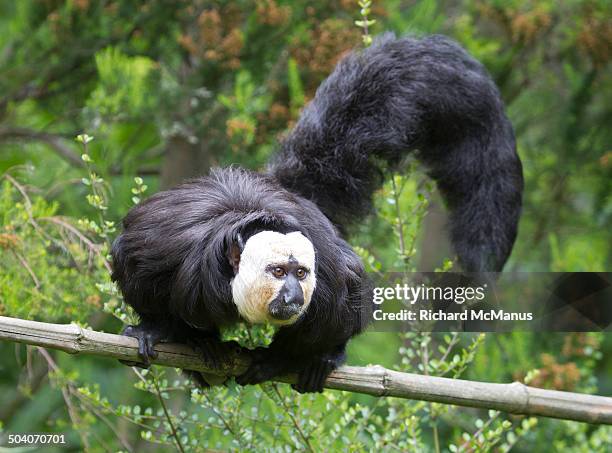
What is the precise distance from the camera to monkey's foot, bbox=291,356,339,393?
3.94 metres

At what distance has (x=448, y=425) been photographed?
6.93 metres

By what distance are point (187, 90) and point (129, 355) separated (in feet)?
10.3

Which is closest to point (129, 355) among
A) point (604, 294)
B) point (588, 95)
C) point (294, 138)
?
point (294, 138)

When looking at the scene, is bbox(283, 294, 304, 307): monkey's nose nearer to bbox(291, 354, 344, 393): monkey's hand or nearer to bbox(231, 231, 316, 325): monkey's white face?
bbox(231, 231, 316, 325): monkey's white face

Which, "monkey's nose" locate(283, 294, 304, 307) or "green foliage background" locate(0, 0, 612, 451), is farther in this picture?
"green foliage background" locate(0, 0, 612, 451)

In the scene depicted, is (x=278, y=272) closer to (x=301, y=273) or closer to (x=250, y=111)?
(x=301, y=273)

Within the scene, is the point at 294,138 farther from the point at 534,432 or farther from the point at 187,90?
the point at 534,432

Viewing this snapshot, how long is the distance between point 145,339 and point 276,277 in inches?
26.4

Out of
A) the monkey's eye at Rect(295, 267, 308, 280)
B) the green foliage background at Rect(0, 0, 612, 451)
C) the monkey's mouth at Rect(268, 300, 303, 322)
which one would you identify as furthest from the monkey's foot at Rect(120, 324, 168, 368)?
the green foliage background at Rect(0, 0, 612, 451)

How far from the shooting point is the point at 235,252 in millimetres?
3566

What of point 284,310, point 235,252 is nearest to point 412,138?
→ point 235,252

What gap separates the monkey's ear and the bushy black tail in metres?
1.19

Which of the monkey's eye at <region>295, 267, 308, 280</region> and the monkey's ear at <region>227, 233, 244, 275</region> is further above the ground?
the monkey's ear at <region>227, 233, 244, 275</region>

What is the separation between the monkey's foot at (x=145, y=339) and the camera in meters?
3.61
